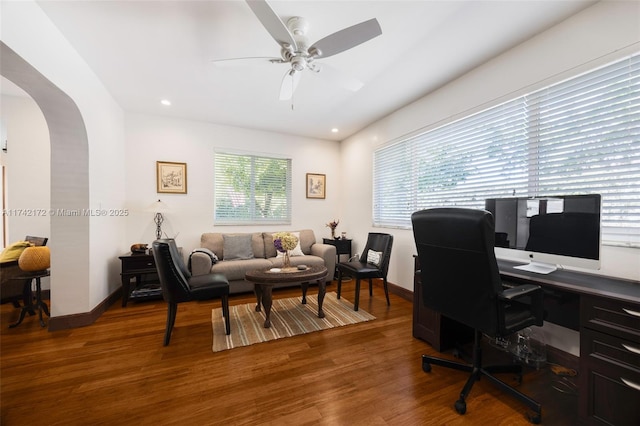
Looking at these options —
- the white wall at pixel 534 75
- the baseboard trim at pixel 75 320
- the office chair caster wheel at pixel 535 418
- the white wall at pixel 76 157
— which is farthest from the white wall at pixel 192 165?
the office chair caster wheel at pixel 535 418

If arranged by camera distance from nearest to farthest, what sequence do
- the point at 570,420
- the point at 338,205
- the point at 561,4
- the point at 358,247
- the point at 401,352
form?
1. the point at 570,420
2. the point at 561,4
3. the point at 401,352
4. the point at 358,247
5. the point at 338,205

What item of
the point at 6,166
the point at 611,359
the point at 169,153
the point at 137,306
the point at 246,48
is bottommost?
the point at 137,306

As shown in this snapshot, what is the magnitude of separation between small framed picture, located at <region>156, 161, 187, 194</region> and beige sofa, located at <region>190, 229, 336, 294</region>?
910mm

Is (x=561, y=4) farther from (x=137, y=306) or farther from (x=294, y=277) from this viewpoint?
(x=137, y=306)

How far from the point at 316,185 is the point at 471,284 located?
3906 millimetres

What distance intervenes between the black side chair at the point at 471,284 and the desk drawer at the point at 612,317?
21 cm

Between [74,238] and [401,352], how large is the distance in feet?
Result: 11.4

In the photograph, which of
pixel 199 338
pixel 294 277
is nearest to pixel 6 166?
pixel 199 338

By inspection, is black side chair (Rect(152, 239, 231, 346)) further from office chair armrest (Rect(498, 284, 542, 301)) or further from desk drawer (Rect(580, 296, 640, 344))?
desk drawer (Rect(580, 296, 640, 344))

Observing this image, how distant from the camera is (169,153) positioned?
13.2 feet

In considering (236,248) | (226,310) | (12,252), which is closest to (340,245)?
(236,248)

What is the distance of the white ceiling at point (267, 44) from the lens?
1846 mm

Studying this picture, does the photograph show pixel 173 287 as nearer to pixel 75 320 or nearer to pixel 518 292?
pixel 75 320

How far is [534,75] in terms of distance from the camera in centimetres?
215
